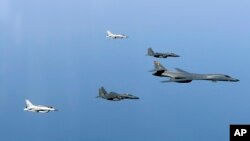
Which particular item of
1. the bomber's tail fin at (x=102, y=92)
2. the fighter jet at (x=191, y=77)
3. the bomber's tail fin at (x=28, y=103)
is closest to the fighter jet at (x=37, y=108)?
the bomber's tail fin at (x=28, y=103)

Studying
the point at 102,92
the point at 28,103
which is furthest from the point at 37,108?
the point at 102,92

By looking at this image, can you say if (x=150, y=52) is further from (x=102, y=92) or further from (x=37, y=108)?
(x=37, y=108)

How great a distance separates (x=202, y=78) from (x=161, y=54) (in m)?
45.0

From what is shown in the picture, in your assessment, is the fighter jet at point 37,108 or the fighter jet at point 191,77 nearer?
the fighter jet at point 191,77

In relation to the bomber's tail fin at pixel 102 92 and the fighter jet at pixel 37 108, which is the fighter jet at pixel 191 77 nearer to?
the bomber's tail fin at pixel 102 92

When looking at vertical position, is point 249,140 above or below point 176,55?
below

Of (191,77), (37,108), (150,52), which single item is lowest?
(37,108)

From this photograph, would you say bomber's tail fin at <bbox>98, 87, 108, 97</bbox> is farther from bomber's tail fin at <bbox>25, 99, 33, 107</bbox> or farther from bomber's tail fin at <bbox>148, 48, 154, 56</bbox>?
bomber's tail fin at <bbox>148, 48, 154, 56</bbox>

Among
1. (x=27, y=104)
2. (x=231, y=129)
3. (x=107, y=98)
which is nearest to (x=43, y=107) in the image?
(x=27, y=104)

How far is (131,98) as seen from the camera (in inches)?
6580

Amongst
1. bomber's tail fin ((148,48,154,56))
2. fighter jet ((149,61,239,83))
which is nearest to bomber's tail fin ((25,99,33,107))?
bomber's tail fin ((148,48,154,56))

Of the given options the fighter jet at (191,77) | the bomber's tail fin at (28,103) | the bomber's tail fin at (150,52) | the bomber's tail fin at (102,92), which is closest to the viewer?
the fighter jet at (191,77)

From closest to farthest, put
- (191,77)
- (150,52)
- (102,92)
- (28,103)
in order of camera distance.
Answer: (191,77)
(102,92)
(28,103)
(150,52)

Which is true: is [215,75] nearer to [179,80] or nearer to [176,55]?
[179,80]
